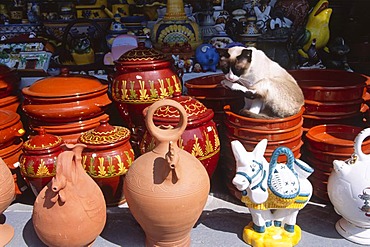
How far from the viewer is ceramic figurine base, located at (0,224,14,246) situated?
8.20ft

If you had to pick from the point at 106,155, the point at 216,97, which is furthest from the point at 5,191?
the point at 216,97

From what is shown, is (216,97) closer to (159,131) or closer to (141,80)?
(141,80)

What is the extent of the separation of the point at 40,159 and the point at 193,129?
3.37ft

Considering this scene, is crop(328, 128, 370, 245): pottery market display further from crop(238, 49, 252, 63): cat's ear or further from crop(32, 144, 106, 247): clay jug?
crop(32, 144, 106, 247): clay jug

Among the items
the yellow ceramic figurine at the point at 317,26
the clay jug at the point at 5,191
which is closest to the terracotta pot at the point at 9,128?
the clay jug at the point at 5,191

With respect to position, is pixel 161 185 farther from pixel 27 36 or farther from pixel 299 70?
pixel 27 36

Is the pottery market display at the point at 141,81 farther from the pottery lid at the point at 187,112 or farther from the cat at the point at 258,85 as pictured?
the cat at the point at 258,85

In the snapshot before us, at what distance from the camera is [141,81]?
9.60ft

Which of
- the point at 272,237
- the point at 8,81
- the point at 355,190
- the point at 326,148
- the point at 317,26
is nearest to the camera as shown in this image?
the point at 355,190

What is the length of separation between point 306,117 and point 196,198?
130 cm

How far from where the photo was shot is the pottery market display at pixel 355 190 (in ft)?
7.39

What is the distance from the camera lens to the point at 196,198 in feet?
7.11

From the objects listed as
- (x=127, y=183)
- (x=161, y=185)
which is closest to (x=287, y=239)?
(x=161, y=185)

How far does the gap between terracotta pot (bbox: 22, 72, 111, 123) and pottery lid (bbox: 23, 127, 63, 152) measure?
0.60 ft
